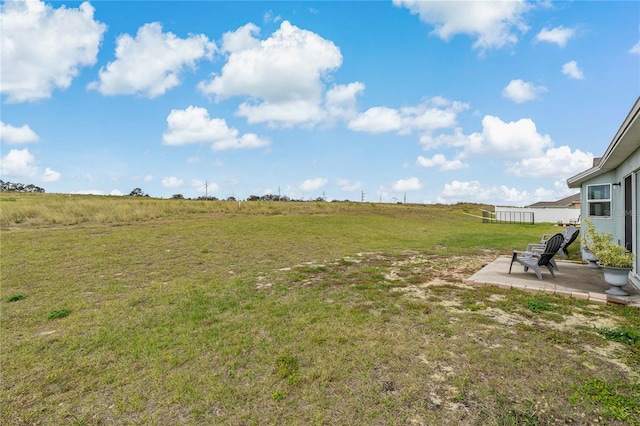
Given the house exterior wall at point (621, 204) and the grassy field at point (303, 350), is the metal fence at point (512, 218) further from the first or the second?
the grassy field at point (303, 350)

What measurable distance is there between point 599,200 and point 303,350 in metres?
10.3

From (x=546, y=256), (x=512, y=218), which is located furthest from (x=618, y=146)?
(x=512, y=218)

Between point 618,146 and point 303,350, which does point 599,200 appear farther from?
point 303,350

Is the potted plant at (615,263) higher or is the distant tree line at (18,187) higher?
the distant tree line at (18,187)

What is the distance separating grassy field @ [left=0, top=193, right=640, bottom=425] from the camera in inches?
95.7

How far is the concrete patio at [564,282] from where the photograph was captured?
4.95 metres

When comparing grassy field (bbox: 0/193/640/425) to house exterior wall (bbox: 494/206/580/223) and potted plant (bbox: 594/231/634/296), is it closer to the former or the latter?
potted plant (bbox: 594/231/634/296)

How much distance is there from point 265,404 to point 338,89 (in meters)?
20.2

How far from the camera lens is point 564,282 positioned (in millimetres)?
5926

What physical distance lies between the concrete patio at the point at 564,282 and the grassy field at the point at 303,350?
13.6 inches

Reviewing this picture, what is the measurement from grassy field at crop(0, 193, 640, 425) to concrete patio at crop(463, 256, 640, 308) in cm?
35

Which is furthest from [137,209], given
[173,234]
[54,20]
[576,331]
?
[576,331]

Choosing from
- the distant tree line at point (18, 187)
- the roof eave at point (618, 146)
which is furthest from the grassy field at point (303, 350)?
the distant tree line at point (18, 187)

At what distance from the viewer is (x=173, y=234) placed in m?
12.6
